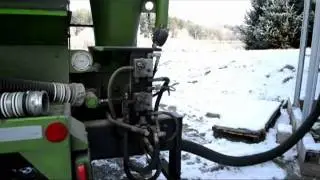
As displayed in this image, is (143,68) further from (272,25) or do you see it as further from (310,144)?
(272,25)

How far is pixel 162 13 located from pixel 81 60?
2.20 ft

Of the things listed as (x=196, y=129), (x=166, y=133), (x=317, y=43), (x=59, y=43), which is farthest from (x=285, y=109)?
(x=59, y=43)

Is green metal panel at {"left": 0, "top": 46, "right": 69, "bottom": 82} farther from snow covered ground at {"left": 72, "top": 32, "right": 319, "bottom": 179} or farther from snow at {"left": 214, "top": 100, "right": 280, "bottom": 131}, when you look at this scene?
snow at {"left": 214, "top": 100, "right": 280, "bottom": 131}

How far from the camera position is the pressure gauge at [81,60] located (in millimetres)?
2656

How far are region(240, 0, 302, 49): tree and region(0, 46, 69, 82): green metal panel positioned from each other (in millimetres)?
9822

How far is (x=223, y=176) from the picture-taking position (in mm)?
3686

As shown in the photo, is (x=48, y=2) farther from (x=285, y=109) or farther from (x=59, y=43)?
(x=285, y=109)

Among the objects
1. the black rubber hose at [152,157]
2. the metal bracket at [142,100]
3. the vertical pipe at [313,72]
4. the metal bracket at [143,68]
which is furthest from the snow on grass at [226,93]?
the metal bracket at [143,68]

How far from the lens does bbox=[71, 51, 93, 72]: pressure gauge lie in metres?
2.66

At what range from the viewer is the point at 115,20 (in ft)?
9.37

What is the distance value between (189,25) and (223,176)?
44.0 ft

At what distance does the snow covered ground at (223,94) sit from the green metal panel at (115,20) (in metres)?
0.56

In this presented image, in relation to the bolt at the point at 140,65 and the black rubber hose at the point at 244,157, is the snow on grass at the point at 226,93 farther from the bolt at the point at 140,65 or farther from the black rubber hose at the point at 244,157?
the bolt at the point at 140,65

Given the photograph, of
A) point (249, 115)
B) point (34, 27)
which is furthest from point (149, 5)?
point (249, 115)
